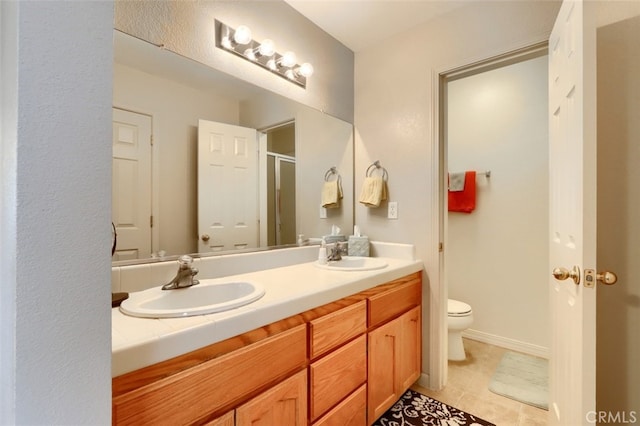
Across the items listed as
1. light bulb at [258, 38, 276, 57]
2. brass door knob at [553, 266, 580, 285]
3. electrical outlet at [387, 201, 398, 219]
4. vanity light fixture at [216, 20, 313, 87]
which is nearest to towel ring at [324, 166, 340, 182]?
electrical outlet at [387, 201, 398, 219]

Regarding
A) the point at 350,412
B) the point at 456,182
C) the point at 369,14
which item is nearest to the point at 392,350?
the point at 350,412

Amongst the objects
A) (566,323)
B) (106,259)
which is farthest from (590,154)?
(106,259)

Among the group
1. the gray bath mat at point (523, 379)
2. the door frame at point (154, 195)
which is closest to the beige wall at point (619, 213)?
the gray bath mat at point (523, 379)

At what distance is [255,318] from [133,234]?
2.26 ft

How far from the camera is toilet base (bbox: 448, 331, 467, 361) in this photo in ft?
7.22

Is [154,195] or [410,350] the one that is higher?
[154,195]

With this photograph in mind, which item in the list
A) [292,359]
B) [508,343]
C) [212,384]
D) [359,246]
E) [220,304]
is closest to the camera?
[212,384]

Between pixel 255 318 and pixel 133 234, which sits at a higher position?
pixel 133 234

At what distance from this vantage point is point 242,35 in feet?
4.79

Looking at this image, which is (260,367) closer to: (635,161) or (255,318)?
(255,318)

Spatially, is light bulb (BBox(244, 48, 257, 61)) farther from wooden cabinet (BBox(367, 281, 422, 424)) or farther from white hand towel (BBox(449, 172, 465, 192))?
white hand towel (BBox(449, 172, 465, 192))

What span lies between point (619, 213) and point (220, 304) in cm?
159

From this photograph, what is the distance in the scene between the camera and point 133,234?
3.95 ft

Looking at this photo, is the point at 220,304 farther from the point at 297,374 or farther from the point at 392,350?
the point at 392,350
